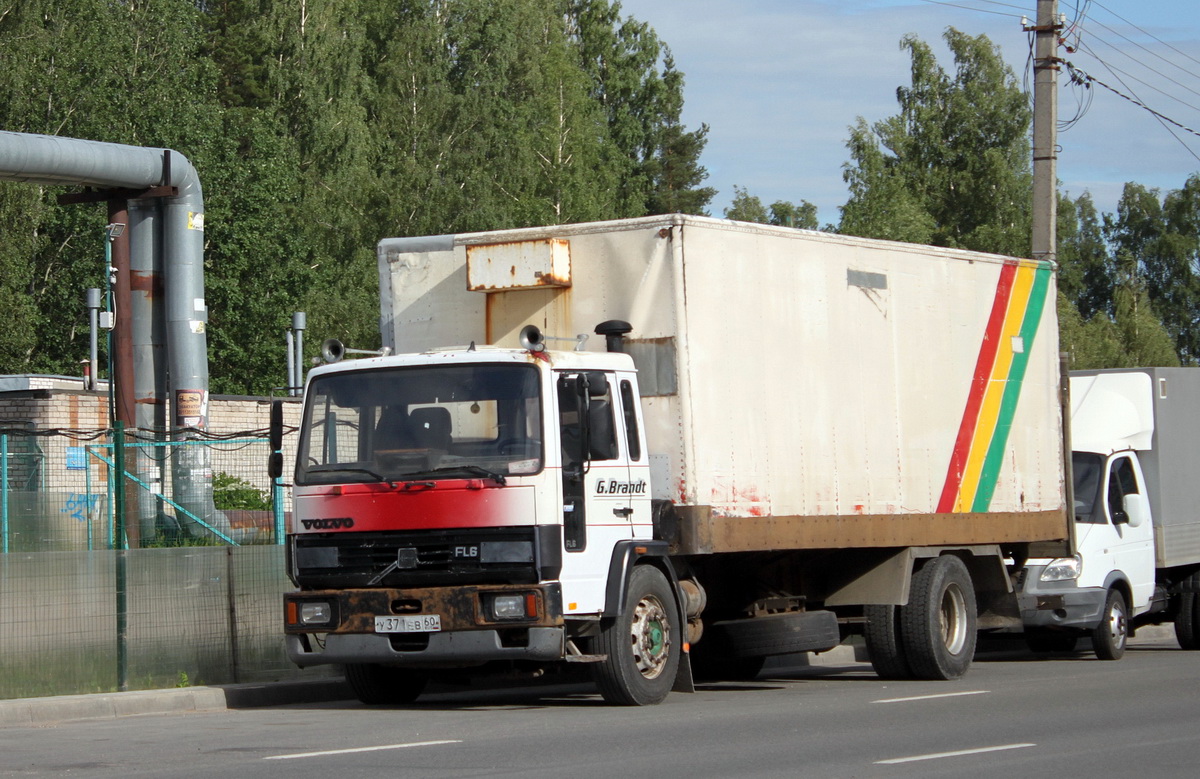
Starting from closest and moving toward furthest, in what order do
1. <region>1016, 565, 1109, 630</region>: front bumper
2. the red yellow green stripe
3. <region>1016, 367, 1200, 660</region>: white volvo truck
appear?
1. the red yellow green stripe
2. <region>1016, 565, 1109, 630</region>: front bumper
3. <region>1016, 367, 1200, 660</region>: white volvo truck

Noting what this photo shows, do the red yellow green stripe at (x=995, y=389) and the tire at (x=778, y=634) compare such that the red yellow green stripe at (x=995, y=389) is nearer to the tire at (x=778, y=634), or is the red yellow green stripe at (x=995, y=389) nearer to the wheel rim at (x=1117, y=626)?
the tire at (x=778, y=634)

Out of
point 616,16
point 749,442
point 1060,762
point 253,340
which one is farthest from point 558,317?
point 616,16

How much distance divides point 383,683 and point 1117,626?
8385 millimetres

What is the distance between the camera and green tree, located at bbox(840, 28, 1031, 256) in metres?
61.3

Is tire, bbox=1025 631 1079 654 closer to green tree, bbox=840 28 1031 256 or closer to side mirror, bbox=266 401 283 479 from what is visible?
side mirror, bbox=266 401 283 479

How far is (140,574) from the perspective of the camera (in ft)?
43.7

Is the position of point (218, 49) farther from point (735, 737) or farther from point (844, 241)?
point (735, 737)

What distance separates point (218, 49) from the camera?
57969 mm

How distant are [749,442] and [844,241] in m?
2.17

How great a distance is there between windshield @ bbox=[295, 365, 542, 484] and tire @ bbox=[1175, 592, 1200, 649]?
11.1 meters

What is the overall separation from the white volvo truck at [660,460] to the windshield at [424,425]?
16 mm

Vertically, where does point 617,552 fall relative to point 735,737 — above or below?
above

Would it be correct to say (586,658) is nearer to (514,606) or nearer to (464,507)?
(514,606)

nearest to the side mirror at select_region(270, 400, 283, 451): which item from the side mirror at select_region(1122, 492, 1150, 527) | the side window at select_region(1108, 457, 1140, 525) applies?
the side window at select_region(1108, 457, 1140, 525)
